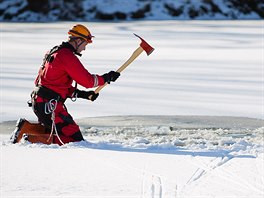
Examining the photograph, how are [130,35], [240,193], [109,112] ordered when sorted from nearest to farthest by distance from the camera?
[240,193] → [109,112] → [130,35]

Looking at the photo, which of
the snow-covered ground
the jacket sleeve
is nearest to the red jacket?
Result: the jacket sleeve

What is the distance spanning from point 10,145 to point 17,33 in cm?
1160

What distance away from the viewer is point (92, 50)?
44.9 feet

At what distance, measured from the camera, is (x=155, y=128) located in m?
6.90

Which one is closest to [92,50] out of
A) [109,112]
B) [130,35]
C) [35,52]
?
[35,52]

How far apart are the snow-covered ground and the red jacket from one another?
0.49 metres

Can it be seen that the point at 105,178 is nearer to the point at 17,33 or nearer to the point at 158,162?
the point at 158,162

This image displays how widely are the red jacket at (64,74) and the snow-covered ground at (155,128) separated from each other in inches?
19.2

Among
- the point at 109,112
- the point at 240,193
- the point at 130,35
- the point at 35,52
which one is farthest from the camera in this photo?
the point at 130,35

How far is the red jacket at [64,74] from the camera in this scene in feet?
19.0

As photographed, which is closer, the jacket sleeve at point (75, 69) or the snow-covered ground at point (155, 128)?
the snow-covered ground at point (155, 128)

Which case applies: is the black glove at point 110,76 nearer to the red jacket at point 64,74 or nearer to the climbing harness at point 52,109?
the red jacket at point 64,74

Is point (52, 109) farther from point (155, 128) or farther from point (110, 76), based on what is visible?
point (155, 128)

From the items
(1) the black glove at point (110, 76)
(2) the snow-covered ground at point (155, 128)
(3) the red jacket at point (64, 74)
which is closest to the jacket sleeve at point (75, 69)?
(3) the red jacket at point (64, 74)
